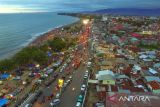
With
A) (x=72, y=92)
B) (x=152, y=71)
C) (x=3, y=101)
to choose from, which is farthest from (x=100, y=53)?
(x=3, y=101)

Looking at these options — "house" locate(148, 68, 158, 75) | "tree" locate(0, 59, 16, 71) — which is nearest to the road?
"tree" locate(0, 59, 16, 71)

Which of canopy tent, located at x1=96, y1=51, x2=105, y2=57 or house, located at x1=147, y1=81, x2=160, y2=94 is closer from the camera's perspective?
house, located at x1=147, y1=81, x2=160, y2=94

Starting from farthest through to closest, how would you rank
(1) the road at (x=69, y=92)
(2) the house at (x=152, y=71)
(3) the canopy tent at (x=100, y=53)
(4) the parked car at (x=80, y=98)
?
(3) the canopy tent at (x=100, y=53)
(2) the house at (x=152, y=71)
(4) the parked car at (x=80, y=98)
(1) the road at (x=69, y=92)

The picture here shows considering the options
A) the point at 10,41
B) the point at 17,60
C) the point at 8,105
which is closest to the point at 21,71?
the point at 17,60

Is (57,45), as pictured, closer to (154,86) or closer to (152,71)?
(152,71)

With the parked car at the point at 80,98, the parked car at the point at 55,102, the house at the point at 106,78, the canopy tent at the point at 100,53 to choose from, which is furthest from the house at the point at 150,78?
the parked car at the point at 55,102

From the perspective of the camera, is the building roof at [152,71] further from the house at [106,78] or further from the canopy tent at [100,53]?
A: the canopy tent at [100,53]

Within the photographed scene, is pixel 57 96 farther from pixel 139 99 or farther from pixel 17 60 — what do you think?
pixel 17 60

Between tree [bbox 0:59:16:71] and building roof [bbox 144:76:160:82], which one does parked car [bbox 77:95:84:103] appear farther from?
tree [bbox 0:59:16:71]

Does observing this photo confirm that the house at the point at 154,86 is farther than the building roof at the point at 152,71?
No
